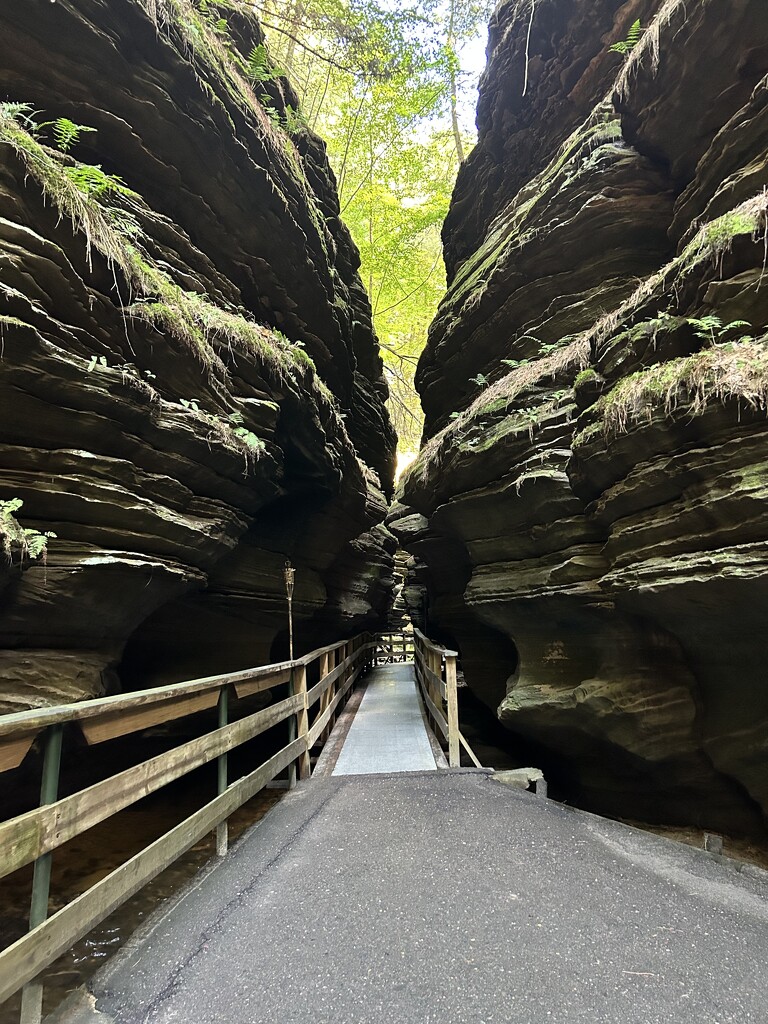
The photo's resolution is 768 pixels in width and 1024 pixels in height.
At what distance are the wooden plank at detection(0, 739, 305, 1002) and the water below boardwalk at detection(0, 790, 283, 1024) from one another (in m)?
0.47

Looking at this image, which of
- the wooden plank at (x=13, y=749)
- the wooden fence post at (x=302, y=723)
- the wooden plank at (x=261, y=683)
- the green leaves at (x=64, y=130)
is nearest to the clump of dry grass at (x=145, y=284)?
the green leaves at (x=64, y=130)

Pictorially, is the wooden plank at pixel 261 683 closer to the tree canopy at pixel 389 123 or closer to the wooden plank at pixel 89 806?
the wooden plank at pixel 89 806

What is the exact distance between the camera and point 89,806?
2.08 metres

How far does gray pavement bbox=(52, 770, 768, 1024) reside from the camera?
1936 mm

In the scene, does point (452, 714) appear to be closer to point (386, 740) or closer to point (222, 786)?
point (386, 740)

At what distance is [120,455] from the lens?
5504 millimetres

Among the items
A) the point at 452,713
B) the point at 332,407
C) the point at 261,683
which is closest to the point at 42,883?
the point at 261,683

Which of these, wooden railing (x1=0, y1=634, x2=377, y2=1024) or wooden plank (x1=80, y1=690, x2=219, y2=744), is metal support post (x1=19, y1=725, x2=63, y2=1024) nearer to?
wooden railing (x1=0, y1=634, x2=377, y2=1024)

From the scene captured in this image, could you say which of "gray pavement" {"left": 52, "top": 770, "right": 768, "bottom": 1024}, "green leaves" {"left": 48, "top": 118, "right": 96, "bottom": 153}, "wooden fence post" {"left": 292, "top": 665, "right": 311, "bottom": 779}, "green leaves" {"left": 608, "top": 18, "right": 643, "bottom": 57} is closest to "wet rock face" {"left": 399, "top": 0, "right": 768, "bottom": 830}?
"green leaves" {"left": 608, "top": 18, "right": 643, "bottom": 57}

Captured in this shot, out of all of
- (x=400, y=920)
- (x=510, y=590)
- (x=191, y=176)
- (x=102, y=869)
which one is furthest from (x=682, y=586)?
(x=191, y=176)

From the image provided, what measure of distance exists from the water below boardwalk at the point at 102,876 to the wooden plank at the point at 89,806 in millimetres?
800

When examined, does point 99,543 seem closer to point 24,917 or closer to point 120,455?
point 120,455

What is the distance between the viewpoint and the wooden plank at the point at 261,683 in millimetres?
4020

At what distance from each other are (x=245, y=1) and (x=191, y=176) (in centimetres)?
615
